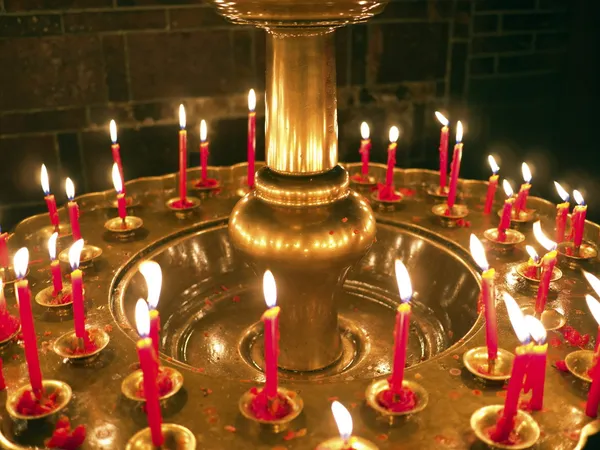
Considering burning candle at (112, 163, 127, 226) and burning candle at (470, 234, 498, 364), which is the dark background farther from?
burning candle at (470, 234, 498, 364)

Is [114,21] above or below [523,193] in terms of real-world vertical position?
above

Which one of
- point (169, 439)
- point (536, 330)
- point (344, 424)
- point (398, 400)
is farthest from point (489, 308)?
point (169, 439)

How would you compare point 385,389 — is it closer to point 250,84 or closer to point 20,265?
point 20,265

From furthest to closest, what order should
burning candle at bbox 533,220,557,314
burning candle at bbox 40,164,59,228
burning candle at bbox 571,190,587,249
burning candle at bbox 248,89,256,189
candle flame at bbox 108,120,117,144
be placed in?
1. burning candle at bbox 248,89,256,189
2. candle flame at bbox 108,120,117,144
3. burning candle at bbox 40,164,59,228
4. burning candle at bbox 571,190,587,249
5. burning candle at bbox 533,220,557,314

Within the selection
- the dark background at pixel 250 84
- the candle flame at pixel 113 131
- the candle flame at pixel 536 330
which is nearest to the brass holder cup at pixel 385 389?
the candle flame at pixel 536 330

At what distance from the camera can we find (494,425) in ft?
3.94

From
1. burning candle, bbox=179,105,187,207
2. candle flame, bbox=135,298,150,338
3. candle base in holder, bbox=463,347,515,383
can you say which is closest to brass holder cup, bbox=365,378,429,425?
candle base in holder, bbox=463,347,515,383

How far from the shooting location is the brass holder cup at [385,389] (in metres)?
1.23

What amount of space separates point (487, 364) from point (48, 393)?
2.87 ft

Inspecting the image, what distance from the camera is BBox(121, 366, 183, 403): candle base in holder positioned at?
4.18 feet

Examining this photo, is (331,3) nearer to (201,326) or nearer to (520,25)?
(201,326)

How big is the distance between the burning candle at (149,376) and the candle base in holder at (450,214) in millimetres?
1202

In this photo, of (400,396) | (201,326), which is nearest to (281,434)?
(400,396)

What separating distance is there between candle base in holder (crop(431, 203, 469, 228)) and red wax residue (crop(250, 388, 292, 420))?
1030mm
